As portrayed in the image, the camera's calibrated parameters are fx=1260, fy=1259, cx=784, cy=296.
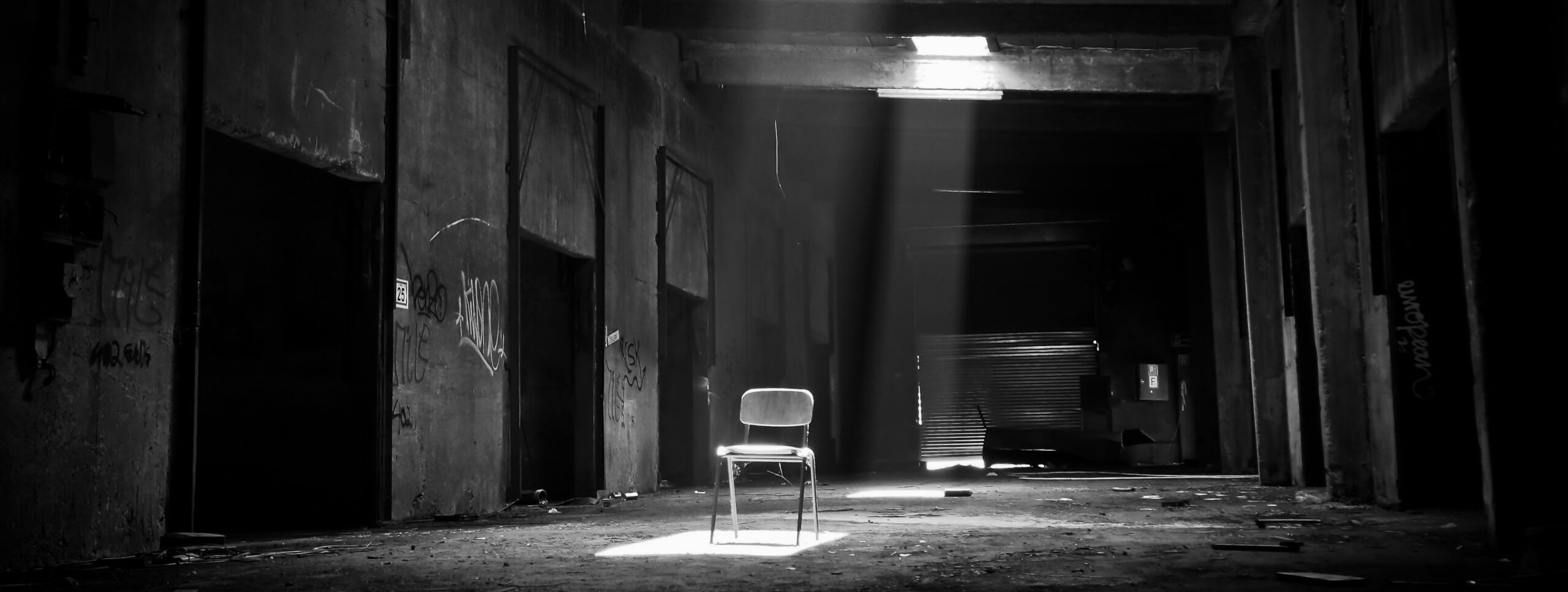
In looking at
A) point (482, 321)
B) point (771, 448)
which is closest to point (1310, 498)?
point (771, 448)

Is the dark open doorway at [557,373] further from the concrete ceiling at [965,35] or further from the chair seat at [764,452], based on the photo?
the chair seat at [764,452]

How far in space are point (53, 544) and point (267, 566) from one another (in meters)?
0.80

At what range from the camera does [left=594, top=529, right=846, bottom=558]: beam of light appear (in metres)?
5.14

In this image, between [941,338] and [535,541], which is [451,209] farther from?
[941,338]

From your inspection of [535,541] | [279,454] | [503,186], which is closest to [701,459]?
[503,186]

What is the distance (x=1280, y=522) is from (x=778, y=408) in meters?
2.66

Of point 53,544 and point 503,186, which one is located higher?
point 503,186

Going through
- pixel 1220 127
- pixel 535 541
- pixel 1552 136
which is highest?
pixel 1220 127

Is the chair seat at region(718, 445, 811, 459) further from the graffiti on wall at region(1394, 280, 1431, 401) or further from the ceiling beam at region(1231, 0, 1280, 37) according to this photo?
the ceiling beam at region(1231, 0, 1280, 37)

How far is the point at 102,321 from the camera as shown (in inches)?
199

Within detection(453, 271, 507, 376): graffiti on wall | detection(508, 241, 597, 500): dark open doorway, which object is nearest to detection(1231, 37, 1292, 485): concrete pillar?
detection(508, 241, 597, 500): dark open doorway

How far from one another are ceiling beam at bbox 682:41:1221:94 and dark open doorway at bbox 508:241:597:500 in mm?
3637

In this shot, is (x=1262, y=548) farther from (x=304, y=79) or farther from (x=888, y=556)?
(x=304, y=79)

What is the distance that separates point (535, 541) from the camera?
591cm
